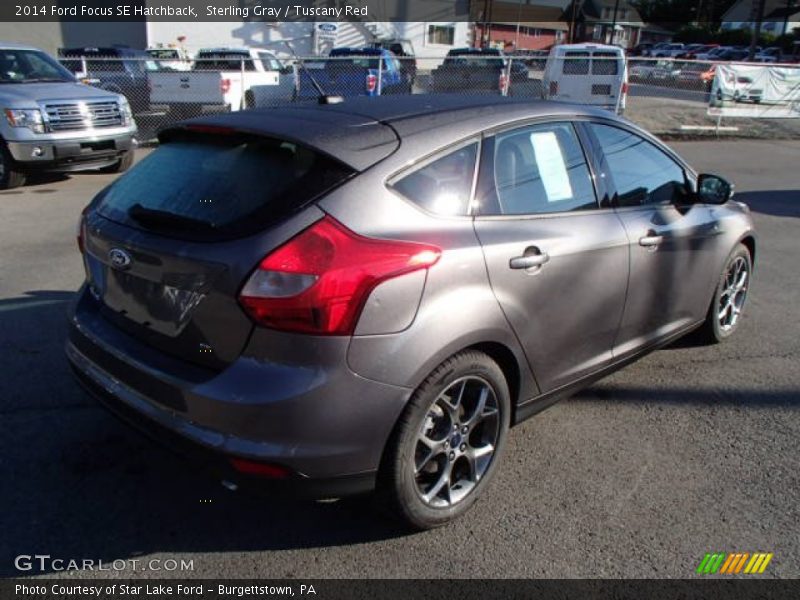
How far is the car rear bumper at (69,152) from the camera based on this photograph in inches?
368

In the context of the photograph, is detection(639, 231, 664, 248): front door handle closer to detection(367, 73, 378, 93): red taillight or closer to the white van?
detection(367, 73, 378, 93): red taillight

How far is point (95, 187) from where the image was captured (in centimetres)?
1031

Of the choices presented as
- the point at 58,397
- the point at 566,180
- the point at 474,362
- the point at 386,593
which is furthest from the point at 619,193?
the point at 58,397

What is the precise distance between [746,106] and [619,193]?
18484 millimetres

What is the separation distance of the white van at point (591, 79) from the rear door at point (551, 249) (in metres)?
14.9

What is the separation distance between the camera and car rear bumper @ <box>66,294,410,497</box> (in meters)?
2.36

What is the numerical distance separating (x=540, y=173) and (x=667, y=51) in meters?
60.0

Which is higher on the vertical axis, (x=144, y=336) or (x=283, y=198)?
(x=283, y=198)

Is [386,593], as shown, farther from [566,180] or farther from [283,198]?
[566,180]

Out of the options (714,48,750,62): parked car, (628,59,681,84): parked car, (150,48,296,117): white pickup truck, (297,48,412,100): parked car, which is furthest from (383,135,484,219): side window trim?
(714,48,750,62): parked car

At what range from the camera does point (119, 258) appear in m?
2.82

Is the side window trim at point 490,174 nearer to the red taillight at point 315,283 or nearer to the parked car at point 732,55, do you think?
the red taillight at point 315,283

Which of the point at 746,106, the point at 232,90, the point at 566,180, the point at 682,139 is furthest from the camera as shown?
the point at 746,106

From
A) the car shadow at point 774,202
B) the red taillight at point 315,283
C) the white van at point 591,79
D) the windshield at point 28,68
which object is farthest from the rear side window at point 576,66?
the red taillight at point 315,283
